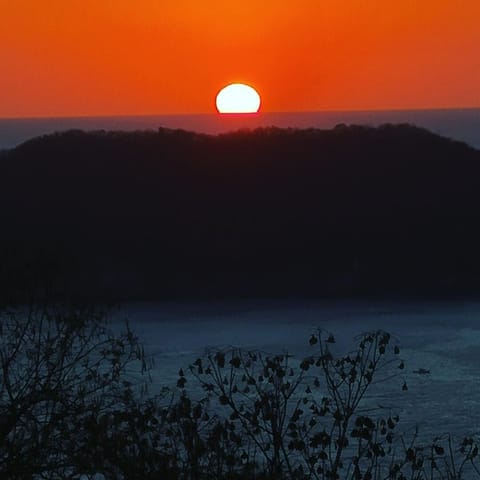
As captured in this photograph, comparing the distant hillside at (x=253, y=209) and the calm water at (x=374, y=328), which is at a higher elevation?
the distant hillside at (x=253, y=209)

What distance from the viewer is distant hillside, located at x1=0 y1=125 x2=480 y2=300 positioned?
40531 millimetres

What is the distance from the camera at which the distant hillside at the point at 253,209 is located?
40531 mm

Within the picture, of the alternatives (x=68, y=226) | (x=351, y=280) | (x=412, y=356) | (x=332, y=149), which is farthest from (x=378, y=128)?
(x=412, y=356)

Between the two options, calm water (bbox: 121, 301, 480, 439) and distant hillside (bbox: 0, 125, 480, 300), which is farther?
distant hillside (bbox: 0, 125, 480, 300)

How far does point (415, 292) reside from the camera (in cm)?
4041

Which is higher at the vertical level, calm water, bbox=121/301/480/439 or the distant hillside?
the distant hillside

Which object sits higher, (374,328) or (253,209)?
(253,209)

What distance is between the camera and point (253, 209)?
4544 centimetres

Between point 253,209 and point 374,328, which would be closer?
point 374,328

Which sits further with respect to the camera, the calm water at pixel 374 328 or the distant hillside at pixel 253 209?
the distant hillside at pixel 253 209

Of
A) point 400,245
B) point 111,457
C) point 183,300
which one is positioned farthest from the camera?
point 400,245

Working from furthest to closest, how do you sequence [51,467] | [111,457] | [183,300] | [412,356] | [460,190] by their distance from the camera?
[460,190] < [183,300] < [412,356] < [51,467] < [111,457]

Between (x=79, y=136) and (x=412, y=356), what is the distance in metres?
27.0

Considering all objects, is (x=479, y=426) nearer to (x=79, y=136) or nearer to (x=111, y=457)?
(x=111, y=457)
